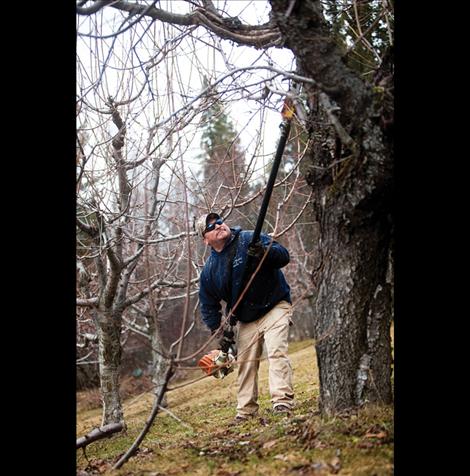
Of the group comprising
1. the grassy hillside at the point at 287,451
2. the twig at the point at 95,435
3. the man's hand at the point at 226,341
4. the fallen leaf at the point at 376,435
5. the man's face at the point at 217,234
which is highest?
the man's face at the point at 217,234

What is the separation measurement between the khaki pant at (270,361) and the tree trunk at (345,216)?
3.74 ft

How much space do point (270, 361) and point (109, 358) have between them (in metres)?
1.88

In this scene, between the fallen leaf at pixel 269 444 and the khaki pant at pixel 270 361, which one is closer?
the fallen leaf at pixel 269 444

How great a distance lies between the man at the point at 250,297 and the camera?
4.32m

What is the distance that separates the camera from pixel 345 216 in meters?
2.88

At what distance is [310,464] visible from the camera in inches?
99.9

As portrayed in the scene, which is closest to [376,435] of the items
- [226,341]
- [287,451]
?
[287,451]

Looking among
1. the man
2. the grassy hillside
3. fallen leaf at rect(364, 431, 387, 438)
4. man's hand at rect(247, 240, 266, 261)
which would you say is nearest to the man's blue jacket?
the man

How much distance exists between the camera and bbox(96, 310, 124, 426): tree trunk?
5.33 meters

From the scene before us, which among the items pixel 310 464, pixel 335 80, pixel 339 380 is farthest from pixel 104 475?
pixel 335 80

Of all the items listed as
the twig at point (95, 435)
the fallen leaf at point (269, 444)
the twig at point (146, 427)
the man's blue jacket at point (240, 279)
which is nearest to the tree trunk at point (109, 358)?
the man's blue jacket at point (240, 279)

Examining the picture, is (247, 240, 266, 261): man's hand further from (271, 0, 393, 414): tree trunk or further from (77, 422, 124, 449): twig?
(77, 422, 124, 449): twig

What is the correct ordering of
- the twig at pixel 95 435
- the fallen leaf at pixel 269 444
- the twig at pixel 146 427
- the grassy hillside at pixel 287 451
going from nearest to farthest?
1. the grassy hillside at pixel 287 451
2. the twig at pixel 146 427
3. the fallen leaf at pixel 269 444
4. the twig at pixel 95 435

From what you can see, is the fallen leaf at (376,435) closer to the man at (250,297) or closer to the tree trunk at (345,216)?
the tree trunk at (345,216)
